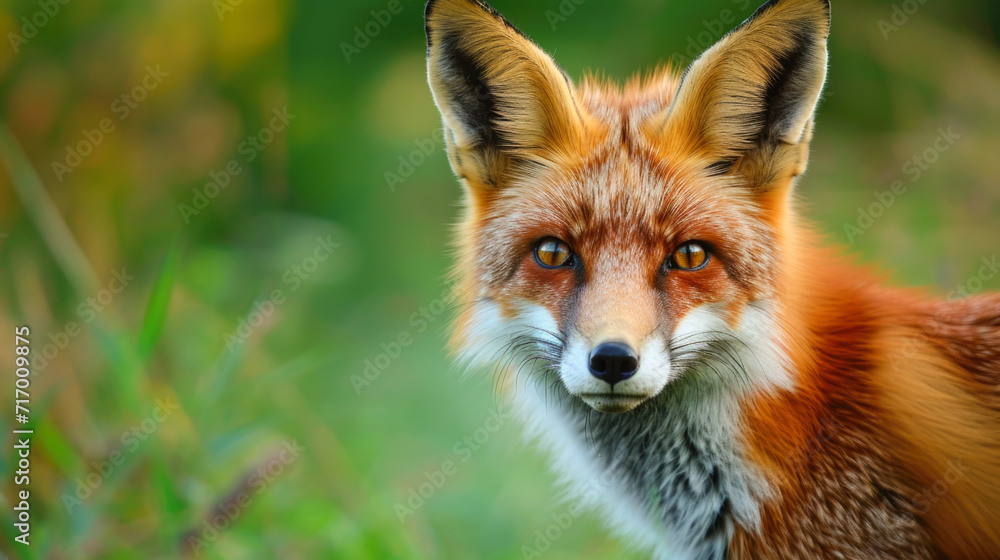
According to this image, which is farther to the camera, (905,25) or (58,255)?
(905,25)

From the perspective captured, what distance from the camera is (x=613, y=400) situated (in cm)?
224

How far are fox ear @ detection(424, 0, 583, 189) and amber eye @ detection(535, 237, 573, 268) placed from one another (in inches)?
14.2

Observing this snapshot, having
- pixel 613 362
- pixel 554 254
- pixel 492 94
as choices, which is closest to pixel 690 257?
pixel 554 254

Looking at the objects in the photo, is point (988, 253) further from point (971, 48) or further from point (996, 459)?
point (996, 459)

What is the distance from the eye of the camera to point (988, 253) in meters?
4.80

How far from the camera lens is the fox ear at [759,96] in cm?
246

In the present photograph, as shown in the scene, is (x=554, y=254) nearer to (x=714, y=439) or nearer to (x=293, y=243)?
(x=714, y=439)

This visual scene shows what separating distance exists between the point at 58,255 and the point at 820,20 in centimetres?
302

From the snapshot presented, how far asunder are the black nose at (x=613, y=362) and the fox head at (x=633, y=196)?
0.06m

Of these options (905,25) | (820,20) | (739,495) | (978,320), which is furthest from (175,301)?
(905,25)

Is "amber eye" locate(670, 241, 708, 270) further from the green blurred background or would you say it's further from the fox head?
the green blurred background

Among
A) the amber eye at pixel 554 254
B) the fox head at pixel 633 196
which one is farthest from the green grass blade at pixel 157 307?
the amber eye at pixel 554 254

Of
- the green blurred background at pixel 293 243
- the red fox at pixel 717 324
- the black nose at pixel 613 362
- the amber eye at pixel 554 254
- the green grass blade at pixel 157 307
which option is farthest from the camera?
the green blurred background at pixel 293 243

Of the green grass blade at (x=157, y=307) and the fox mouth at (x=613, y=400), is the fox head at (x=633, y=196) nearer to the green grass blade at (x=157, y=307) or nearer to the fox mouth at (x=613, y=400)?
the fox mouth at (x=613, y=400)
